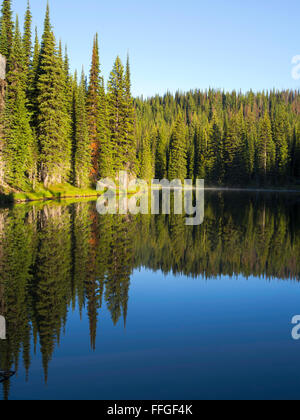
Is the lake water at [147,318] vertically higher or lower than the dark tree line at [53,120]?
lower

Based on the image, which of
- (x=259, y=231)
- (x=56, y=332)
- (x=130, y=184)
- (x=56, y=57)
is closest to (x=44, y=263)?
(x=56, y=332)

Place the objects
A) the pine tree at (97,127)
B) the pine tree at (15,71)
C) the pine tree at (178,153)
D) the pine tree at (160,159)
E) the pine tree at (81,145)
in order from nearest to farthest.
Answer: the pine tree at (15,71) < the pine tree at (81,145) < the pine tree at (97,127) < the pine tree at (178,153) < the pine tree at (160,159)

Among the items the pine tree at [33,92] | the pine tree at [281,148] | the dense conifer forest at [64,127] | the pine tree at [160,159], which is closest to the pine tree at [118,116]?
the dense conifer forest at [64,127]

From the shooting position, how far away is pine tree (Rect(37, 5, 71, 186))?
43375mm

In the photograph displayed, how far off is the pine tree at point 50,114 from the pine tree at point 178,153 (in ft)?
194

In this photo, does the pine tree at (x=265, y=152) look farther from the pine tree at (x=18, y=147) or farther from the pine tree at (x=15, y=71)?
the pine tree at (x=18, y=147)

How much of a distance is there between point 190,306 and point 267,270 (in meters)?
4.76

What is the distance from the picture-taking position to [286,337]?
7.68 meters

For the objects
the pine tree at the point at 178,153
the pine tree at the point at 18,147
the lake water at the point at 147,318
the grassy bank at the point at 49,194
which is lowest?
the lake water at the point at 147,318

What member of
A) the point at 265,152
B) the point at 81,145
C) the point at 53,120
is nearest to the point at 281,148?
the point at 265,152

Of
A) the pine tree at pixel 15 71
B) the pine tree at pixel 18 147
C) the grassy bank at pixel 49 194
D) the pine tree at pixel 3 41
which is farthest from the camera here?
the pine tree at pixel 3 41

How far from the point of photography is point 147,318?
8.63m

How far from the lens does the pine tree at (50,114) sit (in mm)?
43375
